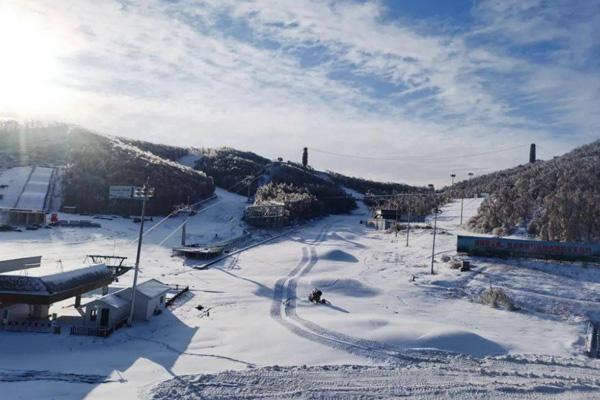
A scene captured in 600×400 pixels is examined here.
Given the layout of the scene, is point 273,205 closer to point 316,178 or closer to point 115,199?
point 115,199

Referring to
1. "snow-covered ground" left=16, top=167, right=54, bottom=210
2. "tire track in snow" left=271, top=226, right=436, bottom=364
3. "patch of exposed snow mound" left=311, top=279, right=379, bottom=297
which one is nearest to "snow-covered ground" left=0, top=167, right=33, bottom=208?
"snow-covered ground" left=16, top=167, right=54, bottom=210

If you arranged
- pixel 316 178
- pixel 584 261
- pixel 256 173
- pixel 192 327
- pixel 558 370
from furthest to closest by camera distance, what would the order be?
pixel 316 178 → pixel 256 173 → pixel 584 261 → pixel 192 327 → pixel 558 370

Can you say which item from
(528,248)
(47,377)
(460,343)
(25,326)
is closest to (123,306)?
(25,326)

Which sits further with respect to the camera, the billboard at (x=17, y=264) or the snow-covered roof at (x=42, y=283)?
the billboard at (x=17, y=264)

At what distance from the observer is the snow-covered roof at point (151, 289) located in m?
29.6

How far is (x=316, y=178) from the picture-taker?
124875mm

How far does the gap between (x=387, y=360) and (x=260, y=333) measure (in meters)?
7.31

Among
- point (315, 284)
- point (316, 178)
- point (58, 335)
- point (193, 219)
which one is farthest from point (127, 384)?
point (316, 178)

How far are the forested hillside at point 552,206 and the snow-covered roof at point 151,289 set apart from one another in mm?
41150

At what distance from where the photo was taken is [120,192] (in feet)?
241

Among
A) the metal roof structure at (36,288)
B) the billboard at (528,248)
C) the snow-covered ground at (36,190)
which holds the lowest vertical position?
the metal roof structure at (36,288)

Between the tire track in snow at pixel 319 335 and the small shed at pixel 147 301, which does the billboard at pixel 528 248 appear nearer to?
the tire track in snow at pixel 319 335

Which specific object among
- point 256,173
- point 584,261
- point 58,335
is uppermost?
point 256,173

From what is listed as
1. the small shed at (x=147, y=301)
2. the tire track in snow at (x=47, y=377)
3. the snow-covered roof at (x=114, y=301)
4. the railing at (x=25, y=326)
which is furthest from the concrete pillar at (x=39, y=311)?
the tire track in snow at (x=47, y=377)
